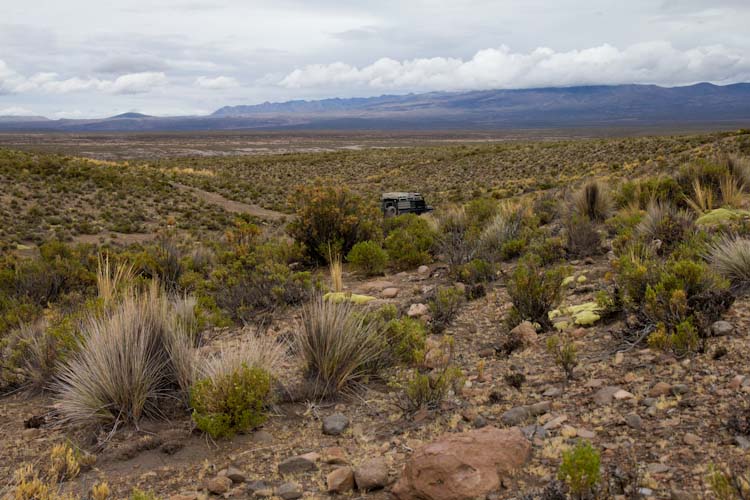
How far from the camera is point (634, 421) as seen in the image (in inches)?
136

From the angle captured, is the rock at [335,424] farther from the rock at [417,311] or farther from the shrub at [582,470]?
the rock at [417,311]

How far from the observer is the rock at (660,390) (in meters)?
3.77

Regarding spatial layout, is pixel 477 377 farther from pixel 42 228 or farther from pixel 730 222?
pixel 42 228

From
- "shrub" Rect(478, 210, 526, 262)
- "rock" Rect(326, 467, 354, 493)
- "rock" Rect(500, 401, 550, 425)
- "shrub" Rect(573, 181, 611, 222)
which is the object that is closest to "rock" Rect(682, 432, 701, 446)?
"rock" Rect(500, 401, 550, 425)

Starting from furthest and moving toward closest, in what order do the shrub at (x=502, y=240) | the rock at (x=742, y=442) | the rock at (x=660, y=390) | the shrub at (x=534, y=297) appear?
the shrub at (x=502, y=240) < the shrub at (x=534, y=297) < the rock at (x=660, y=390) < the rock at (x=742, y=442)

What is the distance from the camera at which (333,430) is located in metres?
4.07

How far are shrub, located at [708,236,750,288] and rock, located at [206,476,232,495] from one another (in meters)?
4.72

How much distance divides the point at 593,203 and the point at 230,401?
30.9 feet

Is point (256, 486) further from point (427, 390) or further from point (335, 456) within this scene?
point (427, 390)

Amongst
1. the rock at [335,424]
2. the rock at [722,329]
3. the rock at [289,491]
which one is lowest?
the rock at [335,424]

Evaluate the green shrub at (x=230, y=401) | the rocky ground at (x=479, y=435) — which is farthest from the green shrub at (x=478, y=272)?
the green shrub at (x=230, y=401)

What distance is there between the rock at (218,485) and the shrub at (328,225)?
6.89m

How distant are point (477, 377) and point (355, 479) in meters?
1.70

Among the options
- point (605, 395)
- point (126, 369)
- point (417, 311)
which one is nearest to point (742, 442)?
point (605, 395)
